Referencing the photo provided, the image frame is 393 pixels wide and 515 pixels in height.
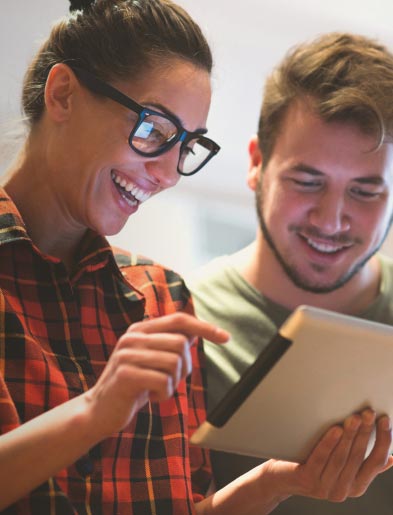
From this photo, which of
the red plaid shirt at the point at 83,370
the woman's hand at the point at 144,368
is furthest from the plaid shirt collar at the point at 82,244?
the woman's hand at the point at 144,368

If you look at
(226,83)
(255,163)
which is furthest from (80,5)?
(226,83)

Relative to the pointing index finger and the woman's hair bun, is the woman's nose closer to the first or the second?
the woman's hair bun

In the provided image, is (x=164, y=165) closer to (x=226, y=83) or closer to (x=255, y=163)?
(x=255, y=163)

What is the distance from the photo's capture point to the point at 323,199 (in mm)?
1770

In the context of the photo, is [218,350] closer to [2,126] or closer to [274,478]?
[274,478]

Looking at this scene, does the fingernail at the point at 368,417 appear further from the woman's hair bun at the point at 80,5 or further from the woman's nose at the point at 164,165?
the woman's hair bun at the point at 80,5

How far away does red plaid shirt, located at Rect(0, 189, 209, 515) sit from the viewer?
3.81 feet

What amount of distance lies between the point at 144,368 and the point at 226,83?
7.71 ft

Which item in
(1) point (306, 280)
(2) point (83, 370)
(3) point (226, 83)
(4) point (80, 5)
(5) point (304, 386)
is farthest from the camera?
(3) point (226, 83)

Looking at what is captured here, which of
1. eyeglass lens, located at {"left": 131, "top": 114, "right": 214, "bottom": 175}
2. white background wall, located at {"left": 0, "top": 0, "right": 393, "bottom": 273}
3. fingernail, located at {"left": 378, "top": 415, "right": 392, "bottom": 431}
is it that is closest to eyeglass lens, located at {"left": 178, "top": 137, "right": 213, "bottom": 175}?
eyeglass lens, located at {"left": 131, "top": 114, "right": 214, "bottom": 175}

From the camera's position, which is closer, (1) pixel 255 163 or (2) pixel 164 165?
(2) pixel 164 165

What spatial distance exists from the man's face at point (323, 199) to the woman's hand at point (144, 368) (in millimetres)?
848

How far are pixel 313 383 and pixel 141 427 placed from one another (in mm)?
362

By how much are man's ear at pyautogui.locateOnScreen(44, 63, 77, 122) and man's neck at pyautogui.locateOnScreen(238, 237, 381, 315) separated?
0.73 m
